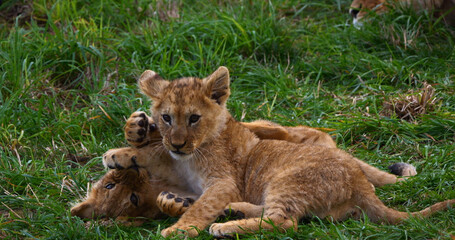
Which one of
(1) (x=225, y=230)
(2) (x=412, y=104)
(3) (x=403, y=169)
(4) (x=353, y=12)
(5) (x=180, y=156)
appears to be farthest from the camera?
(4) (x=353, y=12)

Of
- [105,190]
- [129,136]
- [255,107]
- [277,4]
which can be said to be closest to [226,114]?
[129,136]

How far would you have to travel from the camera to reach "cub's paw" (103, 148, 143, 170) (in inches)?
212

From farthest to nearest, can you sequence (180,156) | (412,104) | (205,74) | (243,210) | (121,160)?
(205,74) → (412,104) → (121,160) → (180,156) → (243,210)

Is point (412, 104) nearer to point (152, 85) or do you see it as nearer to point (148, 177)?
point (152, 85)

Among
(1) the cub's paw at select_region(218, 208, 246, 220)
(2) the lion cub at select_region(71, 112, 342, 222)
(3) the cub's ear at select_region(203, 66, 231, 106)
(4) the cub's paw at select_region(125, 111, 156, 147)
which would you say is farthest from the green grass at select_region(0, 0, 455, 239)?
(3) the cub's ear at select_region(203, 66, 231, 106)

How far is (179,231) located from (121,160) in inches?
39.3

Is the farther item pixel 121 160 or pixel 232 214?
pixel 121 160

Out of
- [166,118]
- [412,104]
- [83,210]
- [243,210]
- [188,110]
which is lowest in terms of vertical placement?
[83,210]

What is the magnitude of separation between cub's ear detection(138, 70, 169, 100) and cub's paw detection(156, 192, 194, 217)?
3.28ft

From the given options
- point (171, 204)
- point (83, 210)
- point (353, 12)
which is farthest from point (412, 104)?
point (83, 210)

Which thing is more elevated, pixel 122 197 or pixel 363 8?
Result: pixel 363 8

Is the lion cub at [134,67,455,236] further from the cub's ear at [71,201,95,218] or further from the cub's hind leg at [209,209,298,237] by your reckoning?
the cub's ear at [71,201,95,218]

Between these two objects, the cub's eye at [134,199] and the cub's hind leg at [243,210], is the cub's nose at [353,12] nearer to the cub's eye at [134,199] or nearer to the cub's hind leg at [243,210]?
the cub's hind leg at [243,210]

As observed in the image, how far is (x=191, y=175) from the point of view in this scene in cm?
542
